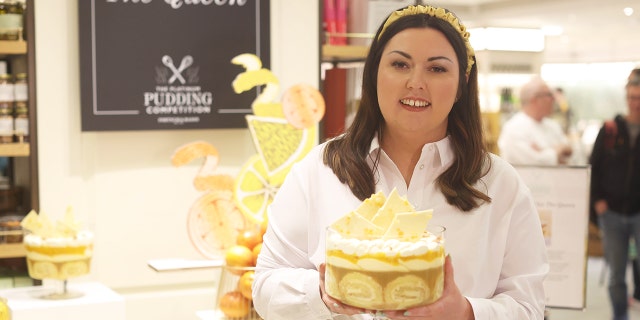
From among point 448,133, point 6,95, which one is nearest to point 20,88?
point 6,95

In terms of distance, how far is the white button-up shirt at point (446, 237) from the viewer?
1.63 meters

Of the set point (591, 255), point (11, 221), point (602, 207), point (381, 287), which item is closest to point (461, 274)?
point (381, 287)

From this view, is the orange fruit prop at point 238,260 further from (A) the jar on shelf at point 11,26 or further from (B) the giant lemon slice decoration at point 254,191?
(A) the jar on shelf at point 11,26

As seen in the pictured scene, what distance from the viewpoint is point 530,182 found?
386 centimetres

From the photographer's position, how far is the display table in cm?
260

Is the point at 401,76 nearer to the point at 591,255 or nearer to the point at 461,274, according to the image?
the point at 461,274

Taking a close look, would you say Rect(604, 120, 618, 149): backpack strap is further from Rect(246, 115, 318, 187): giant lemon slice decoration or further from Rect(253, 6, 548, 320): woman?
Rect(253, 6, 548, 320): woman

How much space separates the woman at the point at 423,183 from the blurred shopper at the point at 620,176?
3.69 meters

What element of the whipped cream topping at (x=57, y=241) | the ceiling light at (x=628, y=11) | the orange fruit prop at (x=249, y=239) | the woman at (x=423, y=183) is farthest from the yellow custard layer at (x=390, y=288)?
the ceiling light at (x=628, y=11)

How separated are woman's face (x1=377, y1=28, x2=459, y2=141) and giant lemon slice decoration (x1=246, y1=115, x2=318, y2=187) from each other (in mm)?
1186

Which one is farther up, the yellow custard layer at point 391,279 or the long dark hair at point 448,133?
the long dark hair at point 448,133

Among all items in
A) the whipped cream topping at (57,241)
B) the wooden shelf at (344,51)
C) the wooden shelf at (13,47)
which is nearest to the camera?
the whipped cream topping at (57,241)

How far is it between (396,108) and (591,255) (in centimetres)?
722

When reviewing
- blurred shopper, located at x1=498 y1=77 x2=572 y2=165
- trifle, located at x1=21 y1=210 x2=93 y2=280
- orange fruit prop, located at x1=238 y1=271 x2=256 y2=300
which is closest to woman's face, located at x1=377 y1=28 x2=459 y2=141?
orange fruit prop, located at x1=238 y1=271 x2=256 y2=300
